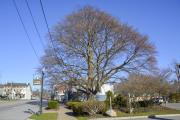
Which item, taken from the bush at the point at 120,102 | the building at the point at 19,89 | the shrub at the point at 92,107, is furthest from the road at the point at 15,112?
the building at the point at 19,89

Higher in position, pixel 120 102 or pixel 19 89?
pixel 19 89

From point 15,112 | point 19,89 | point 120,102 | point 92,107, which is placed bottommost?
point 15,112

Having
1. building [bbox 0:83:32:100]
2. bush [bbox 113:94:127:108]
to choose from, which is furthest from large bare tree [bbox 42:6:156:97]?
building [bbox 0:83:32:100]

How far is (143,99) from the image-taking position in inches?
1393

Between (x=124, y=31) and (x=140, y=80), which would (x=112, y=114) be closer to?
(x=140, y=80)

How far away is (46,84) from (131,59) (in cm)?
1228

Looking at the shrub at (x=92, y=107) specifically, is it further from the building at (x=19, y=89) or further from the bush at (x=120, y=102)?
the building at (x=19, y=89)

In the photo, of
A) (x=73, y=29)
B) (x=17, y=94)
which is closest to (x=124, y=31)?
(x=73, y=29)

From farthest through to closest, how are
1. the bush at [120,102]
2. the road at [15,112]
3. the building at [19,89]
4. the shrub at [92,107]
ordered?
the building at [19,89] < the bush at [120,102] < the shrub at [92,107] < the road at [15,112]

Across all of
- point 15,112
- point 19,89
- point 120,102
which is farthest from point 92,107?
point 19,89

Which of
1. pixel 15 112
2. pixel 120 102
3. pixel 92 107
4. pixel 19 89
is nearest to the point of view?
pixel 92 107

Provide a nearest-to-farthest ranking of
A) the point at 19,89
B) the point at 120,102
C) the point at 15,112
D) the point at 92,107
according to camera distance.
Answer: the point at 92,107 → the point at 15,112 → the point at 120,102 → the point at 19,89

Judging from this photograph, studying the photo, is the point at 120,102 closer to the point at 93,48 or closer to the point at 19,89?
the point at 93,48

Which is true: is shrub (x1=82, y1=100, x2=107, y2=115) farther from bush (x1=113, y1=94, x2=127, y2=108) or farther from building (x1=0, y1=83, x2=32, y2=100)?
building (x1=0, y1=83, x2=32, y2=100)
